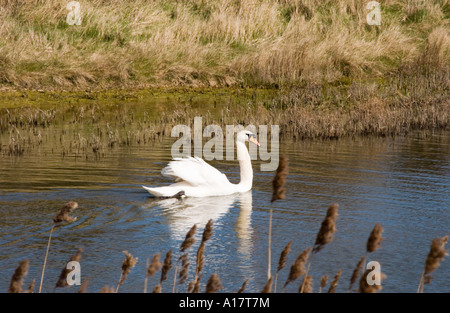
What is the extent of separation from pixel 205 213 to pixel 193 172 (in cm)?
94

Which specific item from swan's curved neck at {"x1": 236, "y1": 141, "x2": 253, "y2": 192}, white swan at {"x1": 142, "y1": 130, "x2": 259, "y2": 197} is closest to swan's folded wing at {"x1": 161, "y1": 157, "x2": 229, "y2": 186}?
white swan at {"x1": 142, "y1": 130, "x2": 259, "y2": 197}

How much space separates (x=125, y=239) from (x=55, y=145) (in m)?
7.00

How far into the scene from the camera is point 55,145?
1501 centimetres

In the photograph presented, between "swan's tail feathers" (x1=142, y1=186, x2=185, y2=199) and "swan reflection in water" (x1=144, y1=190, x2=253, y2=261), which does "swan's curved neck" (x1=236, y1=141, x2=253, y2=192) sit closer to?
"swan reflection in water" (x1=144, y1=190, x2=253, y2=261)

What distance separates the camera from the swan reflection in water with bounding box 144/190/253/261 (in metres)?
8.76

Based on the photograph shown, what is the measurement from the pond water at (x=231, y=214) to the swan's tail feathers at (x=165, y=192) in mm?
128

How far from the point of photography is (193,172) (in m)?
10.9

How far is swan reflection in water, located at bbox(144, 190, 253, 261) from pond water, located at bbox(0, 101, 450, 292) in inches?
0.6

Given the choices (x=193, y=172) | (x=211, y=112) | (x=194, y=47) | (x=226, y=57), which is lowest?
(x=193, y=172)

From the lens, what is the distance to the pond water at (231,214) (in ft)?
24.6

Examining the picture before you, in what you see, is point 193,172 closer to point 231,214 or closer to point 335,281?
point 231,214

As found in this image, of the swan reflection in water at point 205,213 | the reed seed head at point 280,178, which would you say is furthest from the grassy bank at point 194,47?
the reed seed head at point 280,178

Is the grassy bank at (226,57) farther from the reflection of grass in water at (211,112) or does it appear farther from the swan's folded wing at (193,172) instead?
the swan's folded wing at (193,172)

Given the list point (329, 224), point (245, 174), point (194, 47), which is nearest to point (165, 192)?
point (245, 174)
